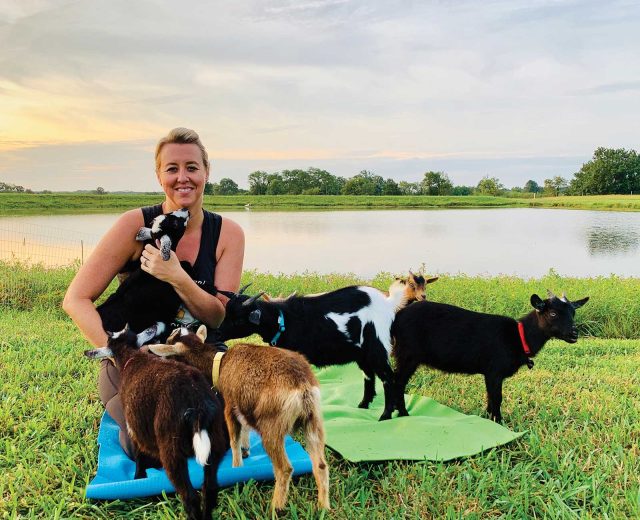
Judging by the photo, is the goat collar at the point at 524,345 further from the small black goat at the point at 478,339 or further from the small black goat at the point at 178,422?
the small black goat at the point at 178,422

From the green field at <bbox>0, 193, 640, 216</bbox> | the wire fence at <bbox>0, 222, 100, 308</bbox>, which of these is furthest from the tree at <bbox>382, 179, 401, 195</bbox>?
the wire fence at <bbox>0, 222, 100, 308</bbox>

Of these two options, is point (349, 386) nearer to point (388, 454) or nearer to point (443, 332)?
point (443, 332)

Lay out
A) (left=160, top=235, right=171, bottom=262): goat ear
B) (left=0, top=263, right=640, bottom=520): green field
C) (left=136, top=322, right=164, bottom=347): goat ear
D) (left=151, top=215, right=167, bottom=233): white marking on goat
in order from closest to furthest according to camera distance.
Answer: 1. (left=0, top=263, right=640, bottom=520): green field
2. (left=136, top=322, right=164, bottom=347): goat ear
3. (left=160, top=235, right=171, bottom=262): goat ear
4. (left=151, top=215, right=167, bottom=233): white marking on goat

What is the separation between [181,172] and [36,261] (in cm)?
797

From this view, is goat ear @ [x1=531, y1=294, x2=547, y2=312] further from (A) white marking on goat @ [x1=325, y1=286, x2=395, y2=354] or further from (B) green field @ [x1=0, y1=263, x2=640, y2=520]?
(A) white marking on goat @ [x1=325, y1=286, x2=395, y2=354]

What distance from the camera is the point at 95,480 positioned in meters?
2.86

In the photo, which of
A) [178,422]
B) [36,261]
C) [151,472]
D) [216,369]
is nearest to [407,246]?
[36,261]

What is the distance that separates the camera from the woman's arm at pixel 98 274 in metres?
3.35

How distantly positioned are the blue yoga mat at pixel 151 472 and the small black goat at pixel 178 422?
0.15 meters

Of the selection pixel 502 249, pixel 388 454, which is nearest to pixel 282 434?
pixel 388 454

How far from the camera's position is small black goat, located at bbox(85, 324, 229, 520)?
7.77ft

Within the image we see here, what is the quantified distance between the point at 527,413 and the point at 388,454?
4.63 ft

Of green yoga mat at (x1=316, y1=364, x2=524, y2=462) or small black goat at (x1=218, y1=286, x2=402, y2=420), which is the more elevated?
small black goat at (x1=218, y1=286, x2=402, y2=420)

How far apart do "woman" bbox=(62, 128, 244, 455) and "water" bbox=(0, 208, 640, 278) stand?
7.57 metres
